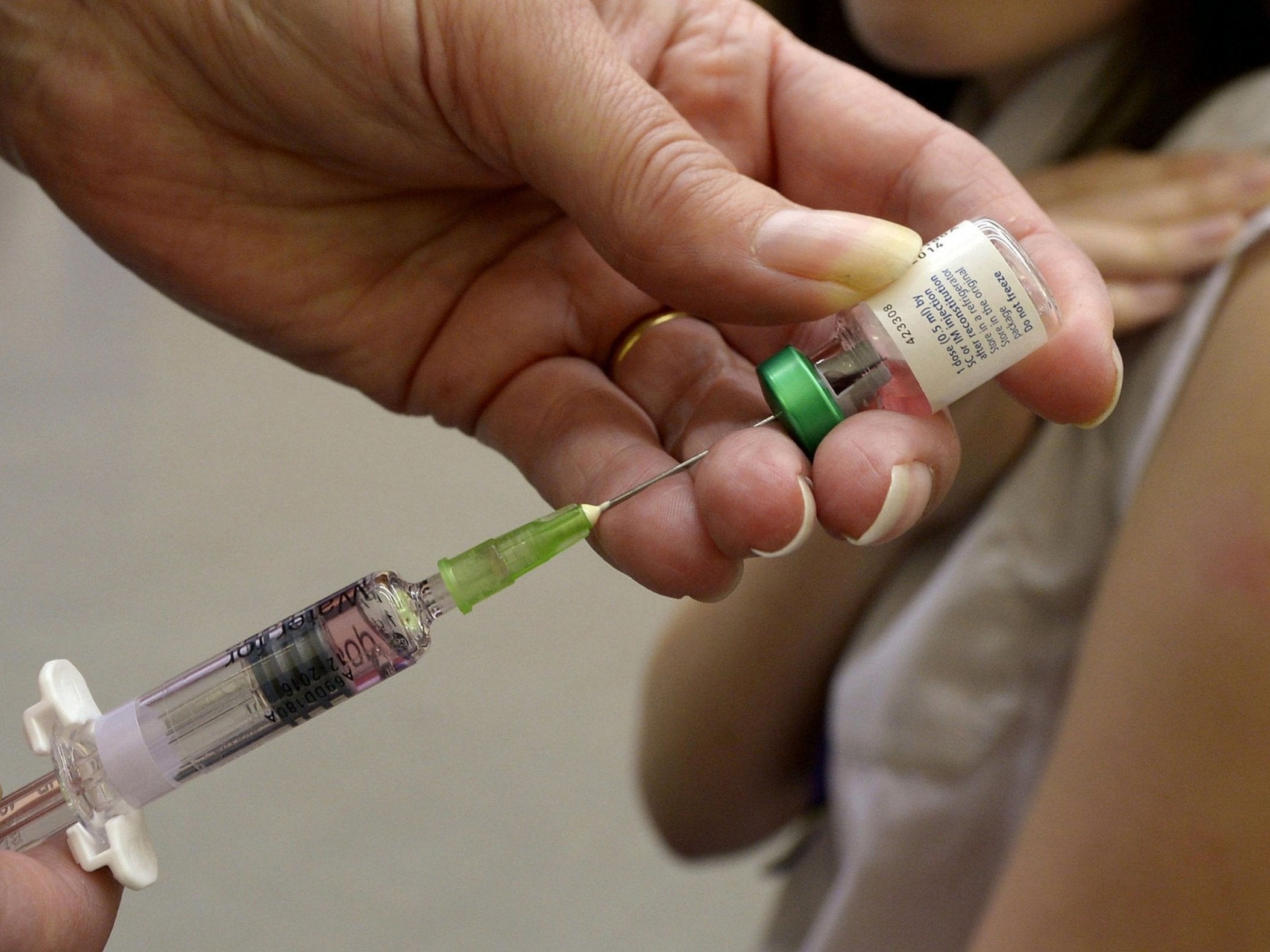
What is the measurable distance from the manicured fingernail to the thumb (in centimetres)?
11

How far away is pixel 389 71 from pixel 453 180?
12cm

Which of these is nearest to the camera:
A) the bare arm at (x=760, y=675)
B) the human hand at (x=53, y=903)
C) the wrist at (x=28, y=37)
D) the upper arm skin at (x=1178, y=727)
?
the human hand at (x=53, y=903)

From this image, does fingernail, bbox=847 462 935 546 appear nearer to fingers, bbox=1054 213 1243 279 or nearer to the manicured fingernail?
the manicured fingernail

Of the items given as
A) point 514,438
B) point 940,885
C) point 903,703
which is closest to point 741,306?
point 514,438

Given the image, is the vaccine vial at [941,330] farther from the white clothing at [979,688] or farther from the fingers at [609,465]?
the white clothing at [979,688]

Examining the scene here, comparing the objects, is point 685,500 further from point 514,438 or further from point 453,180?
point 453,180

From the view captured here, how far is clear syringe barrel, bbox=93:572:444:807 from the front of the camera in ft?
2.10

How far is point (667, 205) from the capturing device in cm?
62

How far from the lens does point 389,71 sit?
0.75 m

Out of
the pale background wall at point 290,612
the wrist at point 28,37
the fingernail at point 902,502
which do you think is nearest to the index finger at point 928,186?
the fingernail at point 902,502

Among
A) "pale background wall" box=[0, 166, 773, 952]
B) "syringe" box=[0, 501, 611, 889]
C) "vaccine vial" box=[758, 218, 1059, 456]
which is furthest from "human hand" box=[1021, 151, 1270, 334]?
"pale background wall" box=[0, 166, 773, 952]

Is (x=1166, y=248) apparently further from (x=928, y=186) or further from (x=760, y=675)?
(x=760, y=675)

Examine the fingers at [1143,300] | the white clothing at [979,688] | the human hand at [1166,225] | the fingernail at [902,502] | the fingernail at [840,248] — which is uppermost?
Result: the fingernail at [840,248]

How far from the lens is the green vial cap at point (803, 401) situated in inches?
24.2
